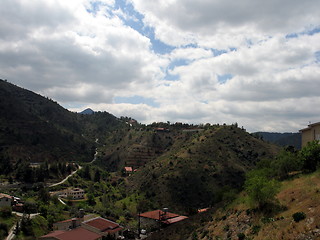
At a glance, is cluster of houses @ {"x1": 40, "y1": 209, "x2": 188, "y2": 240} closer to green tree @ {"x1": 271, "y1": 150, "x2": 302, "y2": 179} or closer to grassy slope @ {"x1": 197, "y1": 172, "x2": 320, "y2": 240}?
grassy slope @ {"x1": 197, "y1": 172, "x2": 320, "y2": 240}

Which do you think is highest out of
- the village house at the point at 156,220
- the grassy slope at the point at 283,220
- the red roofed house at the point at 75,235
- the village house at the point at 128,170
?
the grassy slope at the point at 283,220

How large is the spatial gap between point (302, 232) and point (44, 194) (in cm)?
7153

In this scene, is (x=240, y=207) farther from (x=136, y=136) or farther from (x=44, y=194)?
(x=136, y=136)

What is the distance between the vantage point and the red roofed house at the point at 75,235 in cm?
4080

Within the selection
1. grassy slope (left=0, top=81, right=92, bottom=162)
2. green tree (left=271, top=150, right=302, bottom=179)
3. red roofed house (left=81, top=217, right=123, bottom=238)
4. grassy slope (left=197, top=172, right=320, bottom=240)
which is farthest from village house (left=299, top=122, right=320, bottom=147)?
grassy slope (left=0, top=81, right=92, bottom=162)

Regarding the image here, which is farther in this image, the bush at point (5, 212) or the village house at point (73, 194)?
the village house at point (73, 194)

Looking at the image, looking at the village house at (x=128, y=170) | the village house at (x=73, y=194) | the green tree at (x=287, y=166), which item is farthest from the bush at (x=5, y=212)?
the village house at (x=128, y=170)

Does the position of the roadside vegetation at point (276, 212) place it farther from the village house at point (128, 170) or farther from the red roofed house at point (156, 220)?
the village house at point (128, 170)

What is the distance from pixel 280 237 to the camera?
19984mm

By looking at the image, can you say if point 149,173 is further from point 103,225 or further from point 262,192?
point 262,192

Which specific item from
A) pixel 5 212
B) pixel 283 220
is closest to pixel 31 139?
pixel 5 212

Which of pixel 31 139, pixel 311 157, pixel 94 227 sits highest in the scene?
pixel 31 139

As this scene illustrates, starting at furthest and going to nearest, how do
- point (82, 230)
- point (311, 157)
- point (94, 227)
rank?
1. point (94, 227)
2. point (82, 230)
3. point (311, 157)

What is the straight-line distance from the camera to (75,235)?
4269 centimetres
